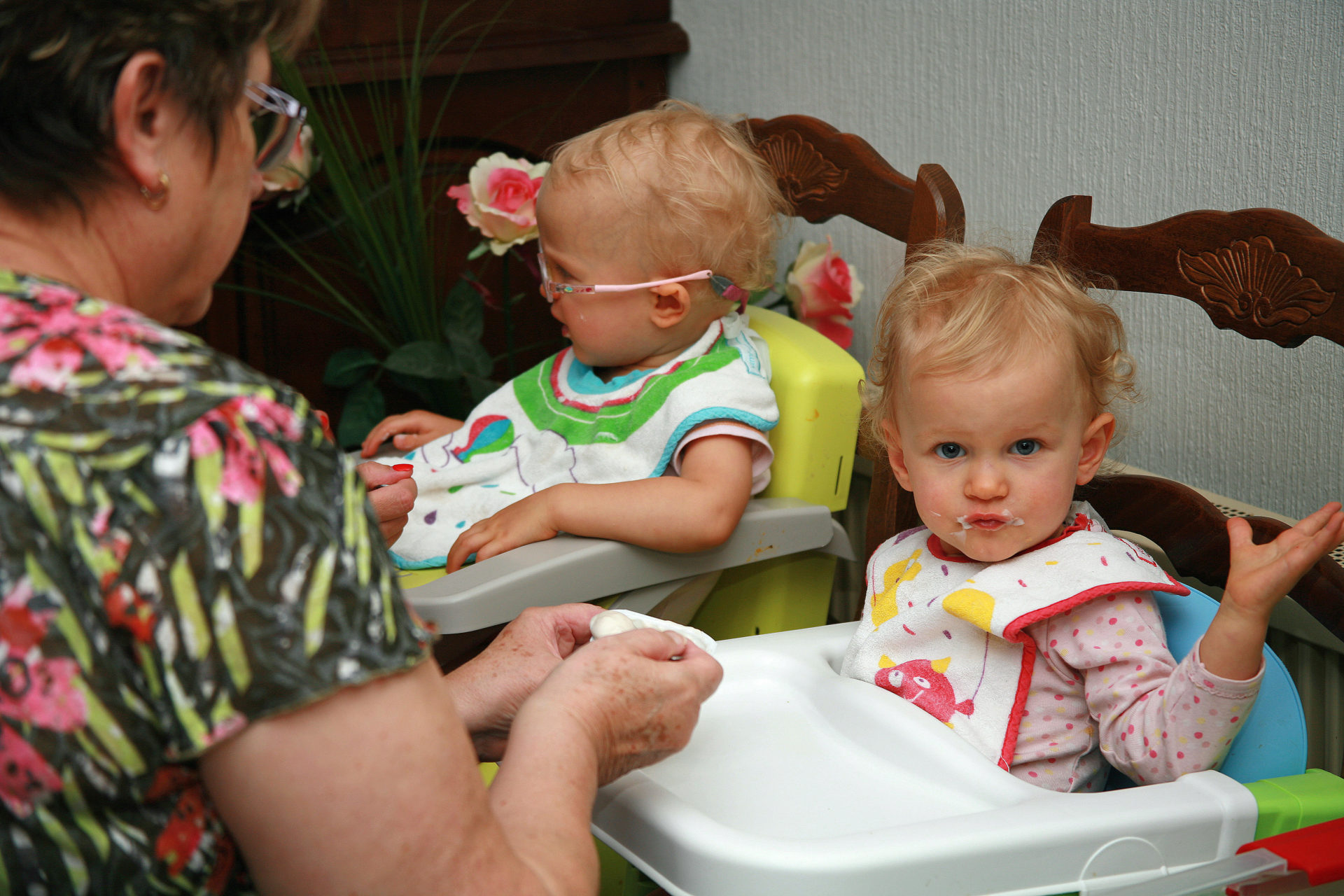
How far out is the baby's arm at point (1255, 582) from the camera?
0.74 m

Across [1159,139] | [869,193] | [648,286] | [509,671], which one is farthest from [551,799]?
[1159,139]

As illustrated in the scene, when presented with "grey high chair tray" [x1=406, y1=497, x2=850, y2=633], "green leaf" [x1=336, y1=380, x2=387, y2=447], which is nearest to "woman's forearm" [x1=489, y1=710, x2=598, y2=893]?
"grey high chair tray" [x1=406, y1=497, x2=850, y2=633]

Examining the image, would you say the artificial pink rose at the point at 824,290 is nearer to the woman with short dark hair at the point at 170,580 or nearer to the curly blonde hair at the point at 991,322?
the curly blonde hair at the point at 991,322

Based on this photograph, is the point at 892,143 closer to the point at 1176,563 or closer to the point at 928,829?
the point at 1176,563

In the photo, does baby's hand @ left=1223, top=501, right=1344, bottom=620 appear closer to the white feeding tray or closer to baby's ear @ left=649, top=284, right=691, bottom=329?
the white feeding tray

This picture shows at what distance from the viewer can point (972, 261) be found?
3.34 ft

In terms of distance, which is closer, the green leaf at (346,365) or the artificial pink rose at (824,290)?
the artificial pink rose at (824,290)

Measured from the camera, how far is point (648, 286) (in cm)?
135

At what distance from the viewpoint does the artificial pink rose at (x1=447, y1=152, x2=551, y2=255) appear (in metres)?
1.66

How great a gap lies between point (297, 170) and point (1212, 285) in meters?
1.42

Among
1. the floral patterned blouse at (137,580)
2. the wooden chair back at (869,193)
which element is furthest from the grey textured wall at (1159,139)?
the floral patterned blouse at (137,580)

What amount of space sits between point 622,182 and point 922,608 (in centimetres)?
66

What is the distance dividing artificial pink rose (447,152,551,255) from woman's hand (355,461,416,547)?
20.1 inches

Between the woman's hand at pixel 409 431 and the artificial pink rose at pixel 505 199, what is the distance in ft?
0.92
